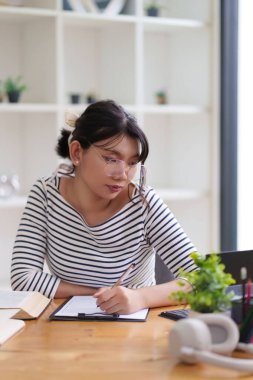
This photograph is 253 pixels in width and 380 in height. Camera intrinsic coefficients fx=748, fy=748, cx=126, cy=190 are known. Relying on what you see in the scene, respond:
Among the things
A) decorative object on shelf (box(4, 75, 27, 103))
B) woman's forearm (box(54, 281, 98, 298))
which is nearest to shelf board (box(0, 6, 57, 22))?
decorative object on shelf (box(4, 75, 27, 103))

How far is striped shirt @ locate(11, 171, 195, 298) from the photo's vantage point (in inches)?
90.2

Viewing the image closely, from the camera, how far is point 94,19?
150 inches

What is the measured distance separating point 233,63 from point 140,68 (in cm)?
53

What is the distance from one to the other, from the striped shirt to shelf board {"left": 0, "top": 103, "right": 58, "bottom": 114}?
1369mm


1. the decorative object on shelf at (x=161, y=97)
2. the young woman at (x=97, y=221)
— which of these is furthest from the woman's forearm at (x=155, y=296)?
the decorative object on shelf at (x=161, y=97)

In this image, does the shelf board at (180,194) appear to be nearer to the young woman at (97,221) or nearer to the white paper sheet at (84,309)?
the young woman at (97,221)

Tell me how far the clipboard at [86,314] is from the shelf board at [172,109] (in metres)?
2.09

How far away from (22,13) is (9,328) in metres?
2.24

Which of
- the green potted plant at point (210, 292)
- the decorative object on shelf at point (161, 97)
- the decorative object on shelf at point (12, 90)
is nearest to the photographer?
the green potted plant at point (210, 292)

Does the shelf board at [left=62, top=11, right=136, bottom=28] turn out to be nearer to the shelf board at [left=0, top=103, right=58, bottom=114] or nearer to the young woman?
the shelf board at [left=0, top=103, right=58, bottom=114]

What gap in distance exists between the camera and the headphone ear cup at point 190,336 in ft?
4.64

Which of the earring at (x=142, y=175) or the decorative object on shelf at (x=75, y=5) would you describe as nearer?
the earring at (x=142, y=175)

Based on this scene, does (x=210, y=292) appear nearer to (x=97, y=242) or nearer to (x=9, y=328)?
(x=9, y=328)

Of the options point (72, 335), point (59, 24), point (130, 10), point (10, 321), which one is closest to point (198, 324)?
point (72, 335)
